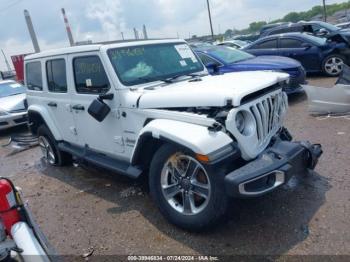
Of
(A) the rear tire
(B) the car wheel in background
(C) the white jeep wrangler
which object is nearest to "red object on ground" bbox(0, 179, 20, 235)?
(C) the white jeep wrangler

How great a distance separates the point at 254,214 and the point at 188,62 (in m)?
2.23

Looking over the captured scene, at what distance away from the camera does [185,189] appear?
3.34 metres

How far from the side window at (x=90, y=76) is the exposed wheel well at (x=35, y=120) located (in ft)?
5.07

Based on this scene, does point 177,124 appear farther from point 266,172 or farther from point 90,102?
point 90,102

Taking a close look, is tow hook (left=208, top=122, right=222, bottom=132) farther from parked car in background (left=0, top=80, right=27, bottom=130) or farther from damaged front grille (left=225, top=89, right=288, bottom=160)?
parked car in background (left=0, top=80, right=27, bottom=130)

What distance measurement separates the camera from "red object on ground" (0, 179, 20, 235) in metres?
2.39

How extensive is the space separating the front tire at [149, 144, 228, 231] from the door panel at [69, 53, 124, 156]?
89 centimetres

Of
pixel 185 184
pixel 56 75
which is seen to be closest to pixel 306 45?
pixel 56 75

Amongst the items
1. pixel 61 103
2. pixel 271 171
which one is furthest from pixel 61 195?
pixel 271 171

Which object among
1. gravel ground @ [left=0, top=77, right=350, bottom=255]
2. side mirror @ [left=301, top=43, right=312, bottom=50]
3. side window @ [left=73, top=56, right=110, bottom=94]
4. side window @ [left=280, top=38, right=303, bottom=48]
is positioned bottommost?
gravel ground @ [left=0, top=77, right=350, bottom=255]

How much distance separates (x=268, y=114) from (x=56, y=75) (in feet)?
10.7

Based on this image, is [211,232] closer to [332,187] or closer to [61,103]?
[332,187]

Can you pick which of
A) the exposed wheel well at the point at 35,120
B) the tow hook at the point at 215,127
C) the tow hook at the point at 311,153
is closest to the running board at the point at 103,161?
the exposed wheel well at the point at 35,120

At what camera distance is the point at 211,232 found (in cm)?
331
